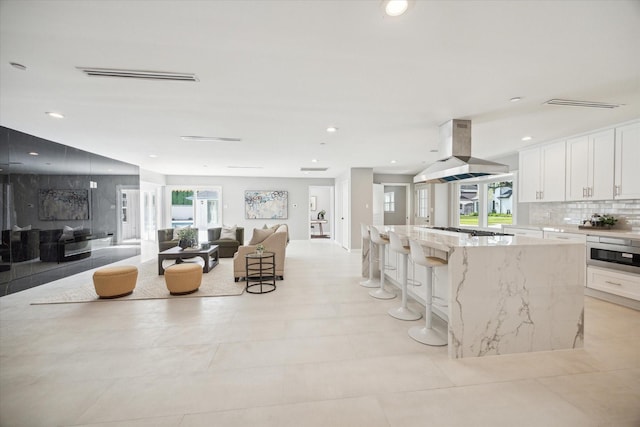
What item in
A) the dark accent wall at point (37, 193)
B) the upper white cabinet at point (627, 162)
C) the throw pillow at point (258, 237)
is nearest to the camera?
the upper white cabinet at point (627, 162)

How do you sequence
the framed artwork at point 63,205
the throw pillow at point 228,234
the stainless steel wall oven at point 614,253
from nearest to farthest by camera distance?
the stainless steel wall oven at point 614,253, the framed artwork at point 63,205, the throw pillow at point 228,234

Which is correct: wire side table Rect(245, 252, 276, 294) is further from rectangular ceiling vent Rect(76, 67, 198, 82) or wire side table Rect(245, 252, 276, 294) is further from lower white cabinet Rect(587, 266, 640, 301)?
lower white cabinet Rect(587, 266, 640, 301)

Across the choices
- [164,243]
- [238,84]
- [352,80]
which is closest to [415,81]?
[352,80]

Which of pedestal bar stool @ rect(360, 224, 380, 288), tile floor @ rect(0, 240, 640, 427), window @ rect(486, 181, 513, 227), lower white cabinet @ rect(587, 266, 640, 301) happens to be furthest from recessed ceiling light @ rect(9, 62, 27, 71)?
window @ rect(486, 181, 513, 227)

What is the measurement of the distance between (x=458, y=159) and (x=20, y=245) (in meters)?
6.99

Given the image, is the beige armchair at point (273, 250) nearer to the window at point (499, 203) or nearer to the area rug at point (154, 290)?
the area rug at point (154, 290)

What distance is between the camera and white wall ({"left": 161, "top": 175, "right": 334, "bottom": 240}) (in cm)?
934

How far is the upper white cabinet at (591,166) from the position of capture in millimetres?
3775

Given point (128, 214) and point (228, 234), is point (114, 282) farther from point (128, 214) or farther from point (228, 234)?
point (128, 214)

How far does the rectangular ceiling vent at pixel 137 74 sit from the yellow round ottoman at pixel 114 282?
106 inches

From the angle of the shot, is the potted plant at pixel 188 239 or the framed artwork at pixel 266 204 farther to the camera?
the framed artwork at pixel 266 204

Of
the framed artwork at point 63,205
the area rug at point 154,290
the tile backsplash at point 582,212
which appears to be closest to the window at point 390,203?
the tile backsplash at point 582,212

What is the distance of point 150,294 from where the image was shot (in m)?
3.81

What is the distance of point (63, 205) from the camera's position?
16.6 ft
